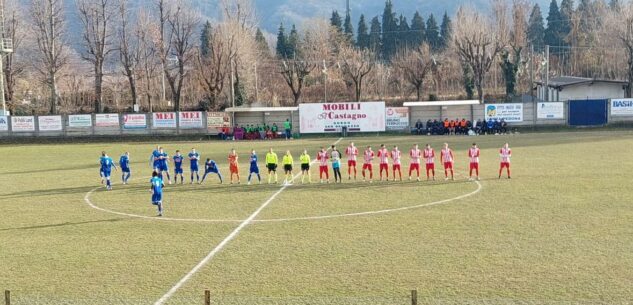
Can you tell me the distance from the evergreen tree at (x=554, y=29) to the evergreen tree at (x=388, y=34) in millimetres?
30710

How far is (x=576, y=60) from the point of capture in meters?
94.2

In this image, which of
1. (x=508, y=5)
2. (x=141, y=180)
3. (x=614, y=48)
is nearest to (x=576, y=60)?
(x=614, y=48)

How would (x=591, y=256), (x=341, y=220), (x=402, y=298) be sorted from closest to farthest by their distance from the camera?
(x=402, y=298) → (x=591, y=256) → (x=341, y=220)

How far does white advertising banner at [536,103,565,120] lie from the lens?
2057 inches

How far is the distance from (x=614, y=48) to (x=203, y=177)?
72158 millimetres

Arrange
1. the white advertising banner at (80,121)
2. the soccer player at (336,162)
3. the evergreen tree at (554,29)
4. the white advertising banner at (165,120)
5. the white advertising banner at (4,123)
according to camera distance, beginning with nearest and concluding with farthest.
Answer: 1. the soccer player at (336,162)
2. the white advertising banner at (165,120)
3. the white advertising banner at (80,121)
4. the white advertising banner at (4,123)
5. the evergreen tree at (554,29)

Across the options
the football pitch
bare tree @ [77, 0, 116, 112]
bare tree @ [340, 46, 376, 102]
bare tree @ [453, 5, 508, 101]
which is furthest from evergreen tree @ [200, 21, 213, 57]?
the football pitch

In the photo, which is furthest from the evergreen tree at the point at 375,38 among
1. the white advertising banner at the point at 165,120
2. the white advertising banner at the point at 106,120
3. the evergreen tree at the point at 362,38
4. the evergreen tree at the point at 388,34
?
the white advertising banner at the point at 106,120

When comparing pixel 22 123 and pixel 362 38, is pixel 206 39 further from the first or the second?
pixel 22 123

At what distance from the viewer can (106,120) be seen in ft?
185

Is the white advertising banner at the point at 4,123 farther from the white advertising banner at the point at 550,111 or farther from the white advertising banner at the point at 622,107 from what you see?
the white advertising banner at the point at 622,107

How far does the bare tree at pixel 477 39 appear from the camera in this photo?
221 ft

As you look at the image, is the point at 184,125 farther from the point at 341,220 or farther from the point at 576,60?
the point at 576,60

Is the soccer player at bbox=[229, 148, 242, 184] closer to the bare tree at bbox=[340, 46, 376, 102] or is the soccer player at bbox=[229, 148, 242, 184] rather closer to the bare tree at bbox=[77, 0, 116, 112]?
the bare tree at bbox=[340, 46, 376, 102]
